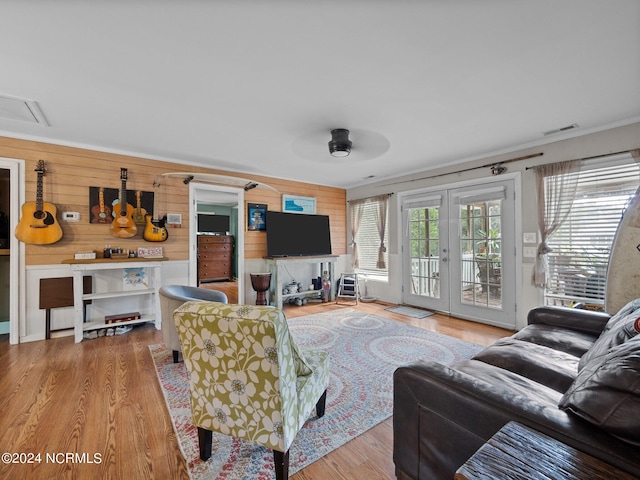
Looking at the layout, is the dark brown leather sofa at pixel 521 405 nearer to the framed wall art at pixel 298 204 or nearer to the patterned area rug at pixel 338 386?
the patterned area rug at pixel 338 386

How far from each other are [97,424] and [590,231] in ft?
16.0

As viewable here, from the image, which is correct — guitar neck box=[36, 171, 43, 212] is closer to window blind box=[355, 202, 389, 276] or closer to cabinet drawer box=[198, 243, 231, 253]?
cabinet drawer box=[198, 243, 231, 253]

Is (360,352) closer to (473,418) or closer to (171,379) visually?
(171,379)

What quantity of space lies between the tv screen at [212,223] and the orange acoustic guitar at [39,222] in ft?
15.3

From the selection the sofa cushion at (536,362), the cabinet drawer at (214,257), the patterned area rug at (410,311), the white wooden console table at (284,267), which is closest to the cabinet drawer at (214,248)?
the cabinet drawer at (214,257)

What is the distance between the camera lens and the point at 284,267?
211 inches

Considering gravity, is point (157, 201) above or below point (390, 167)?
below

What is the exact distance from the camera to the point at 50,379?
2461mm

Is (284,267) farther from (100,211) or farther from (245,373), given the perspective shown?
(245,373)

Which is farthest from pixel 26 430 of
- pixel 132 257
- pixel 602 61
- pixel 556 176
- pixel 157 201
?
pixel 556 176

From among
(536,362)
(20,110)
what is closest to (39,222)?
(20,110)

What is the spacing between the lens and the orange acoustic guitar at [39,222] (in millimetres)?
3225

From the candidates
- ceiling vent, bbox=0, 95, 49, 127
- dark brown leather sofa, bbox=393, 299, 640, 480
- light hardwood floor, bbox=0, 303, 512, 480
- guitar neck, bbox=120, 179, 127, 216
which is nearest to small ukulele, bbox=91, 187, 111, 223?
guitar neck, bbox=120, 179, 127, 216

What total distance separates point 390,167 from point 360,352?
3049mm
